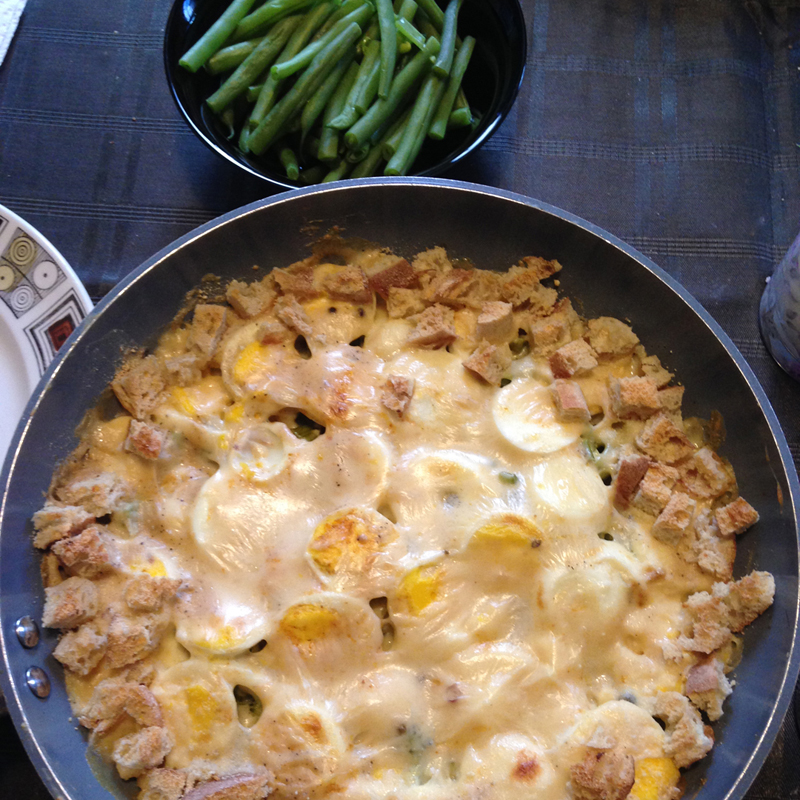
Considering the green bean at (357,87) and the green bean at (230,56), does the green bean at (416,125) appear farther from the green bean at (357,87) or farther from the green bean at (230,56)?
the green bean at (230,56)

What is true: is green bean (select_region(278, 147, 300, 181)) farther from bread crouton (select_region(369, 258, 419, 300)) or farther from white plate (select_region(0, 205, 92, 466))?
white plate (select_region(0, 205, 92, 466))

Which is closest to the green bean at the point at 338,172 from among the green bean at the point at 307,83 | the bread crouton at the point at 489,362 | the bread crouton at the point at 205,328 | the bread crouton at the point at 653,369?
the green bean at the point at 307,83

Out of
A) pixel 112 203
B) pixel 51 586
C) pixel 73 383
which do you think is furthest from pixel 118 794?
pixel 112 203

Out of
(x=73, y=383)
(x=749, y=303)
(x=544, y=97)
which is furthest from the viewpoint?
(x=544, y=97)

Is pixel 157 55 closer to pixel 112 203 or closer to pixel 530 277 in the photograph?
pixel 112 203

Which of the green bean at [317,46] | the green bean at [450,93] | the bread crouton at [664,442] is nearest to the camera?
the bread crouton at [664,442]

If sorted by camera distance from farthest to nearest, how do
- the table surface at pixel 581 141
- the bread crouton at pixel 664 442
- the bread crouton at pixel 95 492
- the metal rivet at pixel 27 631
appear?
the table surface at pixel 581 141 < the bread crouton at pixel 664 442 < the bread crouton at pixel 95 492 < the metal rivet at pixel 27 631
